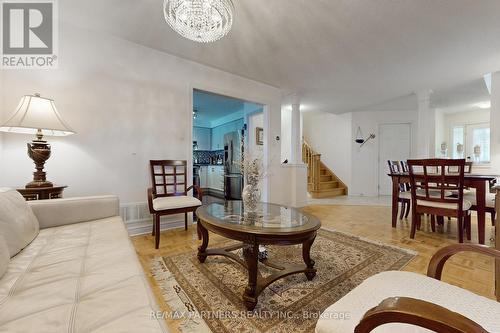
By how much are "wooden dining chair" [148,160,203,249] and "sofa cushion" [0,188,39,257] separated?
1.00m

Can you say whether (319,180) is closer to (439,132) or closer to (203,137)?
(439,132)

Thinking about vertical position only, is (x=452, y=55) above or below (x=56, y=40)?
above

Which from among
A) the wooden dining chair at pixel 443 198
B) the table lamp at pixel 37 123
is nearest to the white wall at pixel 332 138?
the wooden dining chair at pixel 443 198

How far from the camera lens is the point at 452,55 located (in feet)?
9.49

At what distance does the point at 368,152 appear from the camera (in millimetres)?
6043

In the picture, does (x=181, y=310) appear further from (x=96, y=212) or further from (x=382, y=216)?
(x=382, y=216)

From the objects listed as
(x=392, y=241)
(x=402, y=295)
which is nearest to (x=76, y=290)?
(x=402, y=295)

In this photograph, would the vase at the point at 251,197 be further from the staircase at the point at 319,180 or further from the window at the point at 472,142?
the window at the point at 472,142

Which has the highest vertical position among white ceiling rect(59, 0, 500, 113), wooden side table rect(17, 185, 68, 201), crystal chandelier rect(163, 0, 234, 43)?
white ceiling rect(59, 0, 500, 113)

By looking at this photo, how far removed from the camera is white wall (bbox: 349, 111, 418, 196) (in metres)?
5.93

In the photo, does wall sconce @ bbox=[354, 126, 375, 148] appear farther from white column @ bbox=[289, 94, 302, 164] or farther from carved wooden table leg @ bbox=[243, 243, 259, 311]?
carved wooden table leg @ bbox=[243, 243, 259, 311]

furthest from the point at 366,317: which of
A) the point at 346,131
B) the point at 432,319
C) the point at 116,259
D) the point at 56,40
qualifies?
the point at 346,131

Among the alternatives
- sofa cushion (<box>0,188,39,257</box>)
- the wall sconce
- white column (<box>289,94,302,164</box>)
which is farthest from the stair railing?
sofa cushion (<box>0,188,39,257</box>)

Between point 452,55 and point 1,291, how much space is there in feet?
15.2
